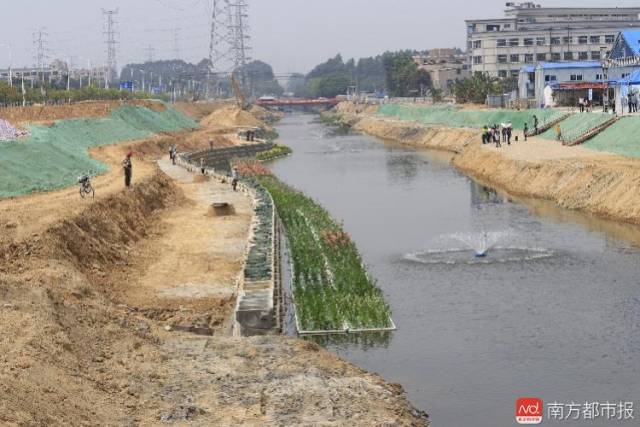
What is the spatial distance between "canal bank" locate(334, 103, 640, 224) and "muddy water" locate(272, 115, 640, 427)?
199cm

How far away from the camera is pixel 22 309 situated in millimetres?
24906

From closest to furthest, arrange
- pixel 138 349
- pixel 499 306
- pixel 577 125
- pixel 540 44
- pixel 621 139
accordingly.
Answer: pixel 138 349 → pixel 499 306 → pixel 621 139 → pixel 577 125 → pixel 540 44

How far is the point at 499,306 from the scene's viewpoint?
1325 inches

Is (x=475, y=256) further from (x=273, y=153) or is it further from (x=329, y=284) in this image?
(x=273, y=153)

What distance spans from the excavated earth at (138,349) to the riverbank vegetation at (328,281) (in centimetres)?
273

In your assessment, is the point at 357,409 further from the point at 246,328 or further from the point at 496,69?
the point at 496,69

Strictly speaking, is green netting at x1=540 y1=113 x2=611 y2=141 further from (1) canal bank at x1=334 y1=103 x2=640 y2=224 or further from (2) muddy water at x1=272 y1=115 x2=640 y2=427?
(2) muddy water at x1=272 y1=115 x2=640 y2=427

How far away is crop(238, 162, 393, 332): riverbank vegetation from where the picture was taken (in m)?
31.6

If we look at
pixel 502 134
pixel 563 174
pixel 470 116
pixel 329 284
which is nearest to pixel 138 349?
pixel 329 284

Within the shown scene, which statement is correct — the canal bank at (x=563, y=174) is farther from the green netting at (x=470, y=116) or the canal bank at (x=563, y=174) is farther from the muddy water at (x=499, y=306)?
the green netting at (x=470, y=116)

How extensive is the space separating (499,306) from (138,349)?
14.1 meters

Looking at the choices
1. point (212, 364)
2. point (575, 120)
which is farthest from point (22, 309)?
point (575, 120)

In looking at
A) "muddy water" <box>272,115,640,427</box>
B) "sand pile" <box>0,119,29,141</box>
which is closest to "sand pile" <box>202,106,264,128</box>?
"sand pile" <box>0,119,29,141</box>

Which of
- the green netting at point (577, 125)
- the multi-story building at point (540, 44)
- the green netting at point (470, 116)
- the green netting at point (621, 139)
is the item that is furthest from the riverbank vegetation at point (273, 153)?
the multi-story building at point (540, 44)
